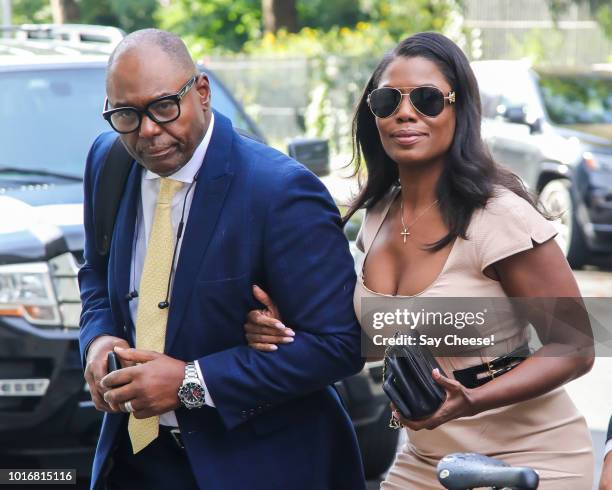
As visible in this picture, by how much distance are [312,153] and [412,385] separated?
3739 mm

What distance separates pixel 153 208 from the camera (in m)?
3.42

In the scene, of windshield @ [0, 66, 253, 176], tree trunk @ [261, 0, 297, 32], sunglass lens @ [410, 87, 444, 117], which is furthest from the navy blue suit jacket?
tree trunk @ [261, 0, 297, 32]

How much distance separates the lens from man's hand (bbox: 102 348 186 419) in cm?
310

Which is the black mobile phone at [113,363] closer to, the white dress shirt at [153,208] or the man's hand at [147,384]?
the man's hand at [147,384]

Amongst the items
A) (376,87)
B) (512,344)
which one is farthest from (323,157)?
(512,344)

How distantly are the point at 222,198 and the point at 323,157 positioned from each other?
3.42 metres

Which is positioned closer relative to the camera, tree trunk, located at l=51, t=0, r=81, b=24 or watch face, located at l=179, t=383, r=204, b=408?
watch face, located at l=179, t=383, r=204, b=408

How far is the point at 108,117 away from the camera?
125 inches

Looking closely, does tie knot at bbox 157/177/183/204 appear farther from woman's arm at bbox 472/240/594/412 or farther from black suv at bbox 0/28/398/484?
black suv at bbox 0/28/398/484

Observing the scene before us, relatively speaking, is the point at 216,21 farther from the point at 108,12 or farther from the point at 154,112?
the point at 154,112

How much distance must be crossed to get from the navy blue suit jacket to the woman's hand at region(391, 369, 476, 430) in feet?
1.11

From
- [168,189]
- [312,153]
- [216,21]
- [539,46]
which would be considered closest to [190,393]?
[168,189]

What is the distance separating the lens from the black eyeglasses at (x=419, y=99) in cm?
324

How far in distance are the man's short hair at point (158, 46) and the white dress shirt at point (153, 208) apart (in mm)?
201
